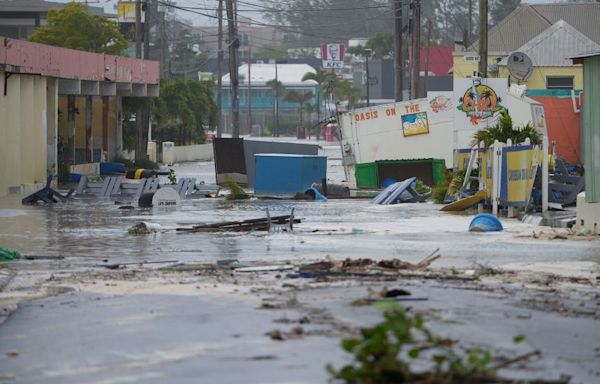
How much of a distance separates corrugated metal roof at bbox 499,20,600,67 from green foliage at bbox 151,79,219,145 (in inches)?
880

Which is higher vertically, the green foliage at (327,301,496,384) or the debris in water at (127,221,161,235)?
the green foliage at (327,301,496,384)

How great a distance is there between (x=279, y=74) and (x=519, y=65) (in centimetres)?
10867

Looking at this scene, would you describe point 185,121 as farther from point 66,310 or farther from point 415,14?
point 66,310

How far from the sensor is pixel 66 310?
39.8 ft

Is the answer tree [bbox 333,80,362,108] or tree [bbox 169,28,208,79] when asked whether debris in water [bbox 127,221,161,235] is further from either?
tree [bbox 169,28,208,79]

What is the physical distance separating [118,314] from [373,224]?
42.5 feet

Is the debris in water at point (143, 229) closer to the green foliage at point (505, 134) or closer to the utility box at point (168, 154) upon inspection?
the green foliage at point (505, 134)

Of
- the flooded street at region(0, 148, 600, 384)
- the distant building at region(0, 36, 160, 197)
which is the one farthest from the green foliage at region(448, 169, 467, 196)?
the distant building at region(0, 36, 160, 197)

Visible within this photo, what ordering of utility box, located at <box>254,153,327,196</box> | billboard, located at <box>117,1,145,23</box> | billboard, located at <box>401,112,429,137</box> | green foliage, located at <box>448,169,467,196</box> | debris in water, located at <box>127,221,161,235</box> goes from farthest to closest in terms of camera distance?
billboard, located at <box>117,1,145,23</box> → billboard, located at <box>401,112,429,137</box> → utility box, located at <box>254,153,327,196</box> → green foliage, located at <box>448,169,467,196</box> → debris in water, located at <box>127,221,161,235</box>

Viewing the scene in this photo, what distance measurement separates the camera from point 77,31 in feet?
232

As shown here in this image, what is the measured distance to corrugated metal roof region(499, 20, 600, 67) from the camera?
58031mm

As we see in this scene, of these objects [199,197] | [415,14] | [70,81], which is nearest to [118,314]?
[199,197]

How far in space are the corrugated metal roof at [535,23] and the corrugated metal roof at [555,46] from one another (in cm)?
253

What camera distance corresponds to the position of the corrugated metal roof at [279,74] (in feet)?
495
